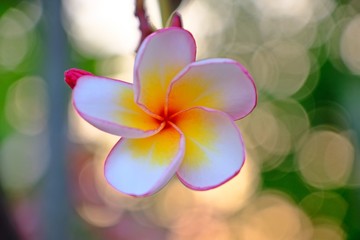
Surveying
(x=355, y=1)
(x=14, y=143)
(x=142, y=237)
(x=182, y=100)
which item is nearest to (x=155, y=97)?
(x=182, y=100)

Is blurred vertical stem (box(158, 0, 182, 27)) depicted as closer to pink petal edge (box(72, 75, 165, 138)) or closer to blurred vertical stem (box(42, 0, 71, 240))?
pink petal edge (box(72, 75, 165, 138))

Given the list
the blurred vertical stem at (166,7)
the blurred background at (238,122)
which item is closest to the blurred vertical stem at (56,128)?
the blurred background at (238,122)

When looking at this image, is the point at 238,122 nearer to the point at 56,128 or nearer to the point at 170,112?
the point at 56,128

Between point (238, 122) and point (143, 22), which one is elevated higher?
point (143, 22)

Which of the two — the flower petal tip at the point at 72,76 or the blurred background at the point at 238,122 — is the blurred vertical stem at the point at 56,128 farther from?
the flower petal tip at the point at 72,76

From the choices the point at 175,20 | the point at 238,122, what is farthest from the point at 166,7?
the point at 238,122

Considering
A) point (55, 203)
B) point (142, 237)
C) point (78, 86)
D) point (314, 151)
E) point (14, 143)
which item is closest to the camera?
point (78, 86)

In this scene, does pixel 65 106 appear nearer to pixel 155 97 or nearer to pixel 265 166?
pixel 155 97
